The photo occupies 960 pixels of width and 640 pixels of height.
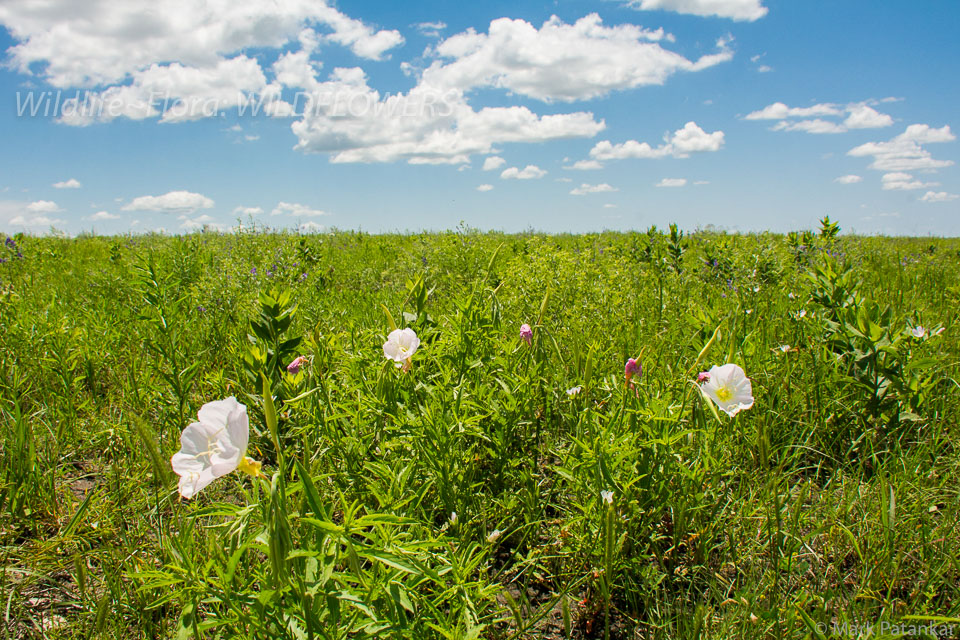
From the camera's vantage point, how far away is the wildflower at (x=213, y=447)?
880 mm

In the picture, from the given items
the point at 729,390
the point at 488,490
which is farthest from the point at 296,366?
the point at 729,390

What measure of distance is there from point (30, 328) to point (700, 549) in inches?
150

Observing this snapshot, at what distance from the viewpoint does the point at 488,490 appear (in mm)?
1826

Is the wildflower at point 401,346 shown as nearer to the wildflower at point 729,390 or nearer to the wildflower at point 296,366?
the wildflower at point 296,366

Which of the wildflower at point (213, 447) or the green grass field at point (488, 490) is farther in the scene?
the green grass field at point (488, 490)

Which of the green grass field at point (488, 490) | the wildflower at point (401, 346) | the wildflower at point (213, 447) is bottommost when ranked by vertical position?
the green grass field at point (488, 490)

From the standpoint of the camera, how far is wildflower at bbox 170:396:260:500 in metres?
0.88

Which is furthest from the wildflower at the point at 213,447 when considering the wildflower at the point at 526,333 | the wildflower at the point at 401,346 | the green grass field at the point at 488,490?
the wildflower at the point at 526,333

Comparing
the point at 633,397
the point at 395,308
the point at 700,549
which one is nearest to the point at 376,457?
the point at 633,397

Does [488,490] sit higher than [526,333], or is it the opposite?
[526,333]

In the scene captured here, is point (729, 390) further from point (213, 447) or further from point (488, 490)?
point (213, 447)

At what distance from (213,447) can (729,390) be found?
1.31m

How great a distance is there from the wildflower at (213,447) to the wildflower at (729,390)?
3.85 feet

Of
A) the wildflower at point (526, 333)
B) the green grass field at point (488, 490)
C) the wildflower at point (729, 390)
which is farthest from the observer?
the wildflower at point (526, 333)
